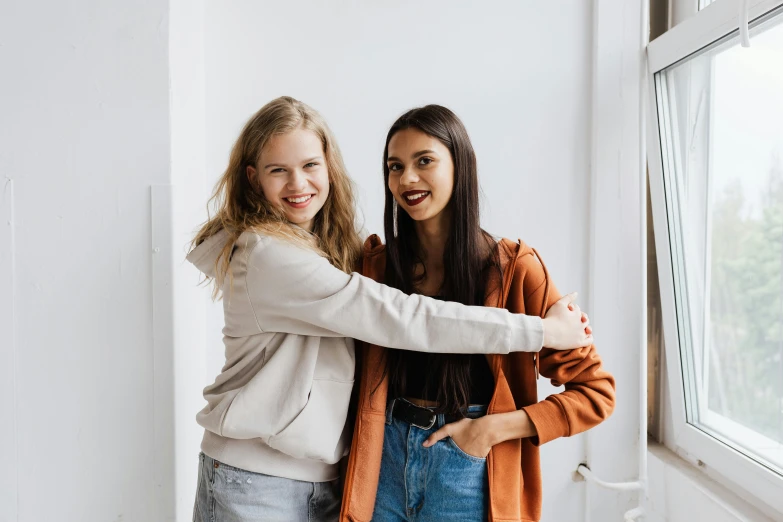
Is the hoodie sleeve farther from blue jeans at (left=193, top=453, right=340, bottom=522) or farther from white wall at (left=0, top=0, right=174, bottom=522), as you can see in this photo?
white wall at (left=0, top=0, right=174, bottom=522)

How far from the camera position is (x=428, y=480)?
123 cm

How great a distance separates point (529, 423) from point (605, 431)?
879 mm

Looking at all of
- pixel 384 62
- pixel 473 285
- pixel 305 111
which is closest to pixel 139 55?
pixel 305 111

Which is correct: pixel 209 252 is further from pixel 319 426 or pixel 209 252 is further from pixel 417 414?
pixel 417 414

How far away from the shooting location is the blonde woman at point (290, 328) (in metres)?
1.18

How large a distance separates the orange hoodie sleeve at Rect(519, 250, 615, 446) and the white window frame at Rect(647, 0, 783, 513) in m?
0.52

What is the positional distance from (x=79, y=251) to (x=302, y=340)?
2.43 ft

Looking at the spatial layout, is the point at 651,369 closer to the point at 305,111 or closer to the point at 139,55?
the point at 305,111

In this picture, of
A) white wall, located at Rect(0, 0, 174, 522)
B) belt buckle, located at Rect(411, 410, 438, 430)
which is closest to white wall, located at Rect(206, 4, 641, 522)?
white wall, located at Rect(0, 0, 174, 522)

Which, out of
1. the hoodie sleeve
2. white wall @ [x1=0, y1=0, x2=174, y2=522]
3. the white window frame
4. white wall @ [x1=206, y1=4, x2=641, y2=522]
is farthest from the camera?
white wall @ [x1=206, y1=4, x2=641, y2=522]

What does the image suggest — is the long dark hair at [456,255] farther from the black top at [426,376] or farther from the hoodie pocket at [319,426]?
the hoodie pocket at [319,426]

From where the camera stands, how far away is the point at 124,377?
1.62 m

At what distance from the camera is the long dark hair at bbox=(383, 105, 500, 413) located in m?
1.24

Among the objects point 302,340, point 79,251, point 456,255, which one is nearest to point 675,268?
point 456,255
